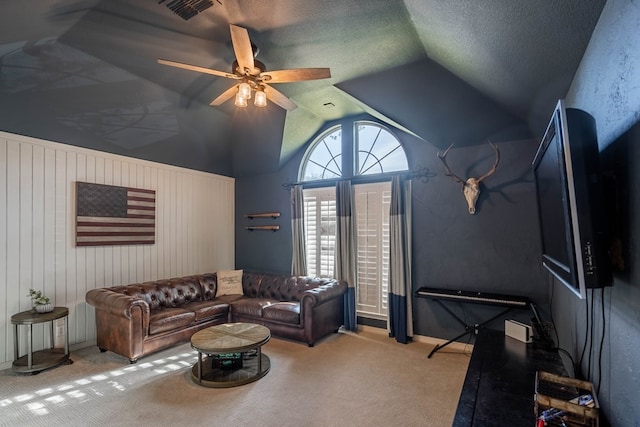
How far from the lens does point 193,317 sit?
4238mm

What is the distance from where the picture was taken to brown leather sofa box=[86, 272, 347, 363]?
12.1 feet

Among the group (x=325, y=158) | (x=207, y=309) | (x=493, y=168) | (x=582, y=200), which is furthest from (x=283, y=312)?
(x=582, y=200)

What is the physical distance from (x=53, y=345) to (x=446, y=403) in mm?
4483

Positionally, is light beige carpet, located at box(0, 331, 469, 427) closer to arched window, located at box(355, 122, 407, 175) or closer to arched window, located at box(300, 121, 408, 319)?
arched window, located at box(300, 121, 408, 319)

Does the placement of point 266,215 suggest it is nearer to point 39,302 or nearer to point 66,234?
point 66,234

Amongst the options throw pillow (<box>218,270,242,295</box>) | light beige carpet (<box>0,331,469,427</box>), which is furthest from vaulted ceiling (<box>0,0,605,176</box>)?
light beige carpet (<box>0,331,469,427</box>)

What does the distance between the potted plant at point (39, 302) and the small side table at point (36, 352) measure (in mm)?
46

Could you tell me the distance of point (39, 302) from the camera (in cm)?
352

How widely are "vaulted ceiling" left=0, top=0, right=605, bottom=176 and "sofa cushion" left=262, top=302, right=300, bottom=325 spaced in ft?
9.02

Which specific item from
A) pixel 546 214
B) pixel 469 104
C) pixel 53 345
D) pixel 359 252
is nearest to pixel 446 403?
pixel 546 214

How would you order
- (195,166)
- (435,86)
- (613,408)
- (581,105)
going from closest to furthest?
(613,408)
(581,105)
(435,86)
(195,166)

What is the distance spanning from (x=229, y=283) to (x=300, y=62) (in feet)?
12.1

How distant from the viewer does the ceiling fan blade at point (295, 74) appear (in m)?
2.70

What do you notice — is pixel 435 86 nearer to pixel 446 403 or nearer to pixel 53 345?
pixel 446 403
